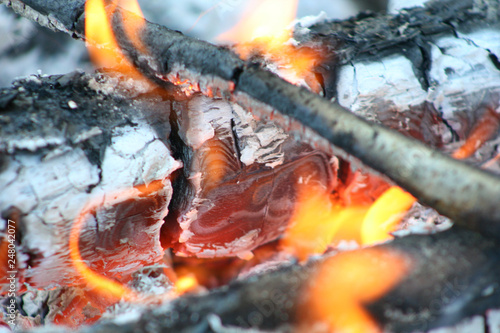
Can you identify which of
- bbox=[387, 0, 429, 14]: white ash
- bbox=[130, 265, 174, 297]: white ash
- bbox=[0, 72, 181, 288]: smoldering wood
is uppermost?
bbox=[387, 0, 429, 14]: white ash

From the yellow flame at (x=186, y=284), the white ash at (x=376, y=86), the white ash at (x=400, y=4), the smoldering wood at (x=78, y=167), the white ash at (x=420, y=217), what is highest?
the white ash at (x=400, y=4)

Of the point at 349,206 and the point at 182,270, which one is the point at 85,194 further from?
the point at 349,206

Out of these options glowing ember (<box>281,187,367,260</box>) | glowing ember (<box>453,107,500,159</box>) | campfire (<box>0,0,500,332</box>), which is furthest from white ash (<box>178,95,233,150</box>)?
glowing ember (<box>453,107,500,159</box>)

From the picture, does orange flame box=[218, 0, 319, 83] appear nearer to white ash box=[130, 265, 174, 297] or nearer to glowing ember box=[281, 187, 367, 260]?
glowing ember box=[281, 187, 367, 260]

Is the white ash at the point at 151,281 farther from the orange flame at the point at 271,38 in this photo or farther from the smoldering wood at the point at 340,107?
the orange flame at the point at 271,38

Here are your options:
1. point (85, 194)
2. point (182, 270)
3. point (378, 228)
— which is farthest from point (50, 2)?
point (378, 228)

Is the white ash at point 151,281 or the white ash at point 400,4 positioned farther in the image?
the white ash at point 400,4

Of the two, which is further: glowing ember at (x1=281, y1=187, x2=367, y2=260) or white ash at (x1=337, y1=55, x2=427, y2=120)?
glowing ember at (x1=281, y1=187, x2=367, y2=260)

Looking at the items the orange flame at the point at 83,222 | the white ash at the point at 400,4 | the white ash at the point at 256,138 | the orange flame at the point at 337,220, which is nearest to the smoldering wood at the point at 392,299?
the orange flame at the point at 83,222
